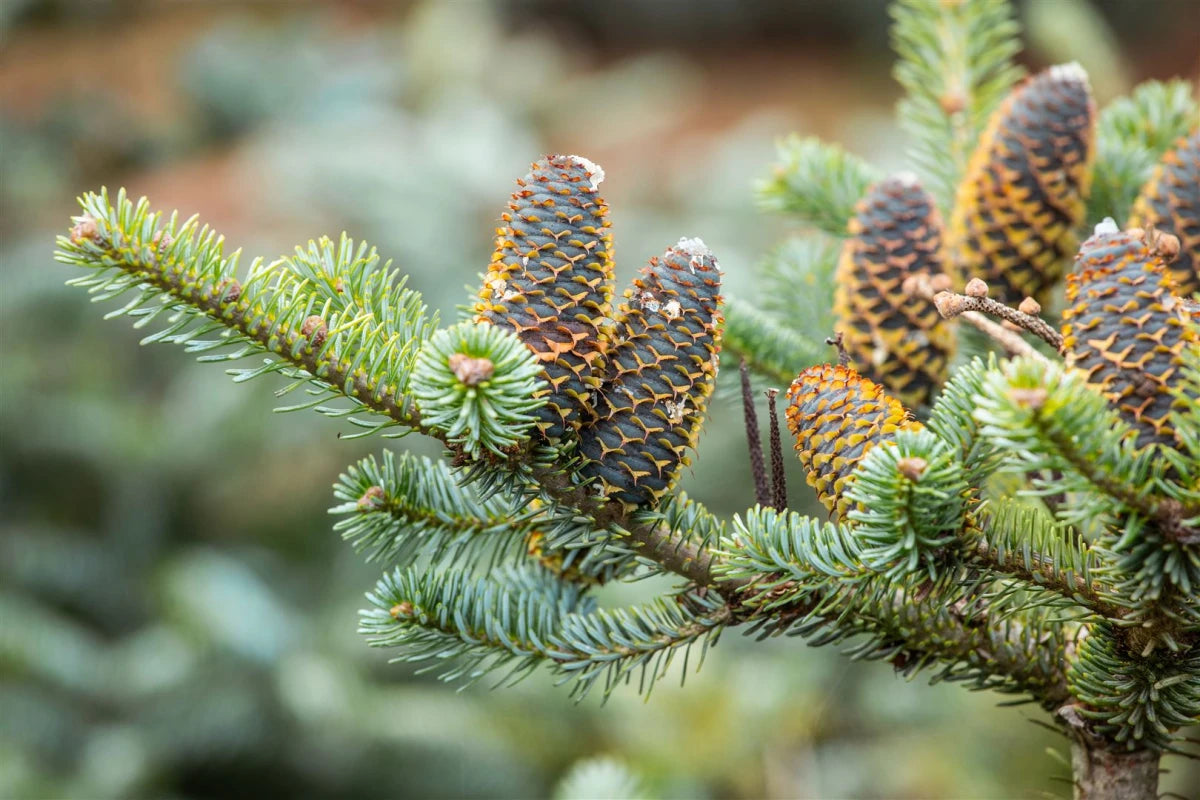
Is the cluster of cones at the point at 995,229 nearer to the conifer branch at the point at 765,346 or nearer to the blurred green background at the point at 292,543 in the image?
the conifer branch at the point at 765,346

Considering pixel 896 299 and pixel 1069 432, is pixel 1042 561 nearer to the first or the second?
pixel 1069 432

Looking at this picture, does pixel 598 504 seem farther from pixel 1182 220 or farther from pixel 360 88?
pixel 360 88

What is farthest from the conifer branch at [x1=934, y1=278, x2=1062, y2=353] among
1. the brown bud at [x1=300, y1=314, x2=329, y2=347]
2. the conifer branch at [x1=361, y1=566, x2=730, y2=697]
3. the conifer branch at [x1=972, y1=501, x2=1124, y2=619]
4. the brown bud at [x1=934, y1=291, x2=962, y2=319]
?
the brown bud at [x1=300, y1=314, x2=329, y2=347]

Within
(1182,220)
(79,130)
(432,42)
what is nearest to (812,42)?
Answer: (432,42)

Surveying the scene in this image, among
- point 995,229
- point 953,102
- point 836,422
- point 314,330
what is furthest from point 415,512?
point 953,102

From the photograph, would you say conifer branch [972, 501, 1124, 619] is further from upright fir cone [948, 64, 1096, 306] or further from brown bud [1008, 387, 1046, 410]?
upright fir cone [948, 64, 1096, 306]

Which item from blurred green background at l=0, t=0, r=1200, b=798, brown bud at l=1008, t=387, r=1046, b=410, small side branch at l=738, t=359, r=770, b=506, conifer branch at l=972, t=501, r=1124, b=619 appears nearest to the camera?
brown bud at l=1008, t=387, r=1046, b=410
